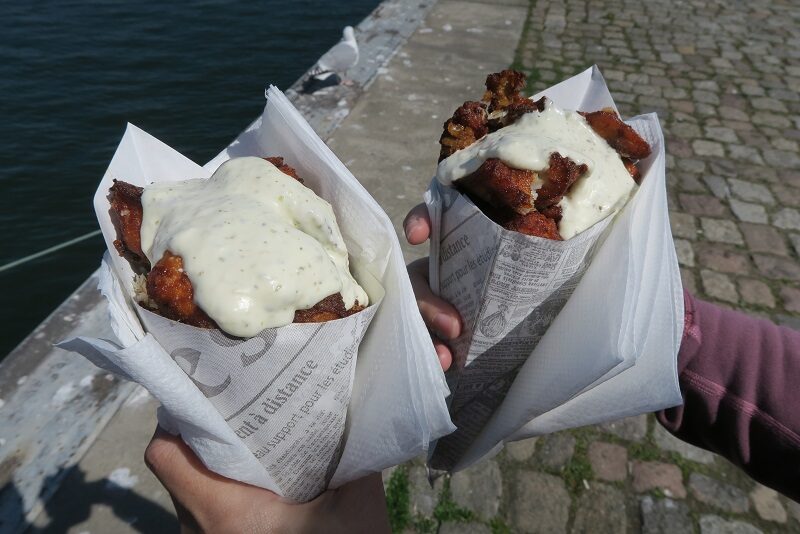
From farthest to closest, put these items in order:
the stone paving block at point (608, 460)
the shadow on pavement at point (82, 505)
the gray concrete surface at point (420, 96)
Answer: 1. the gray concrete surface at point (420, 96)
2. the stone paving block at point (608, 460)
3. the shadow on pavement at point (82, 505)

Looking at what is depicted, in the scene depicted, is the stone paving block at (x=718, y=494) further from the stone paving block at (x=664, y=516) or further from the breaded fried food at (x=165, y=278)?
the breaded fried food at (x=165, y=278)

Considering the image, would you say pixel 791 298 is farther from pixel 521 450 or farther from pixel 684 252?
pixel 521 450

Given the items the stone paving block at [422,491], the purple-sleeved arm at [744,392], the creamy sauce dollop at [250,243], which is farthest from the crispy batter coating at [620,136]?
the stone paving block at [422,491]

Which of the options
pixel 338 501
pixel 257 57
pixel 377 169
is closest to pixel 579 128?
pixel 338 501

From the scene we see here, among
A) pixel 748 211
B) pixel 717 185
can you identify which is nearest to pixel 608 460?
pixel 748 211

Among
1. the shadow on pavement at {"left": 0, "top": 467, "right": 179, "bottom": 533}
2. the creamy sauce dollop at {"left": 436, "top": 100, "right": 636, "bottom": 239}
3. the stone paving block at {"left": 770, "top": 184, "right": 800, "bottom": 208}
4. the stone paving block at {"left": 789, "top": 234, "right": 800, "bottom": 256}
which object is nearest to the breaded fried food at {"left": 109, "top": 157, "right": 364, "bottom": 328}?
the creamy sauce dollop at {"left": 436, "top": 100, "right": 636, "bottom": 239}
